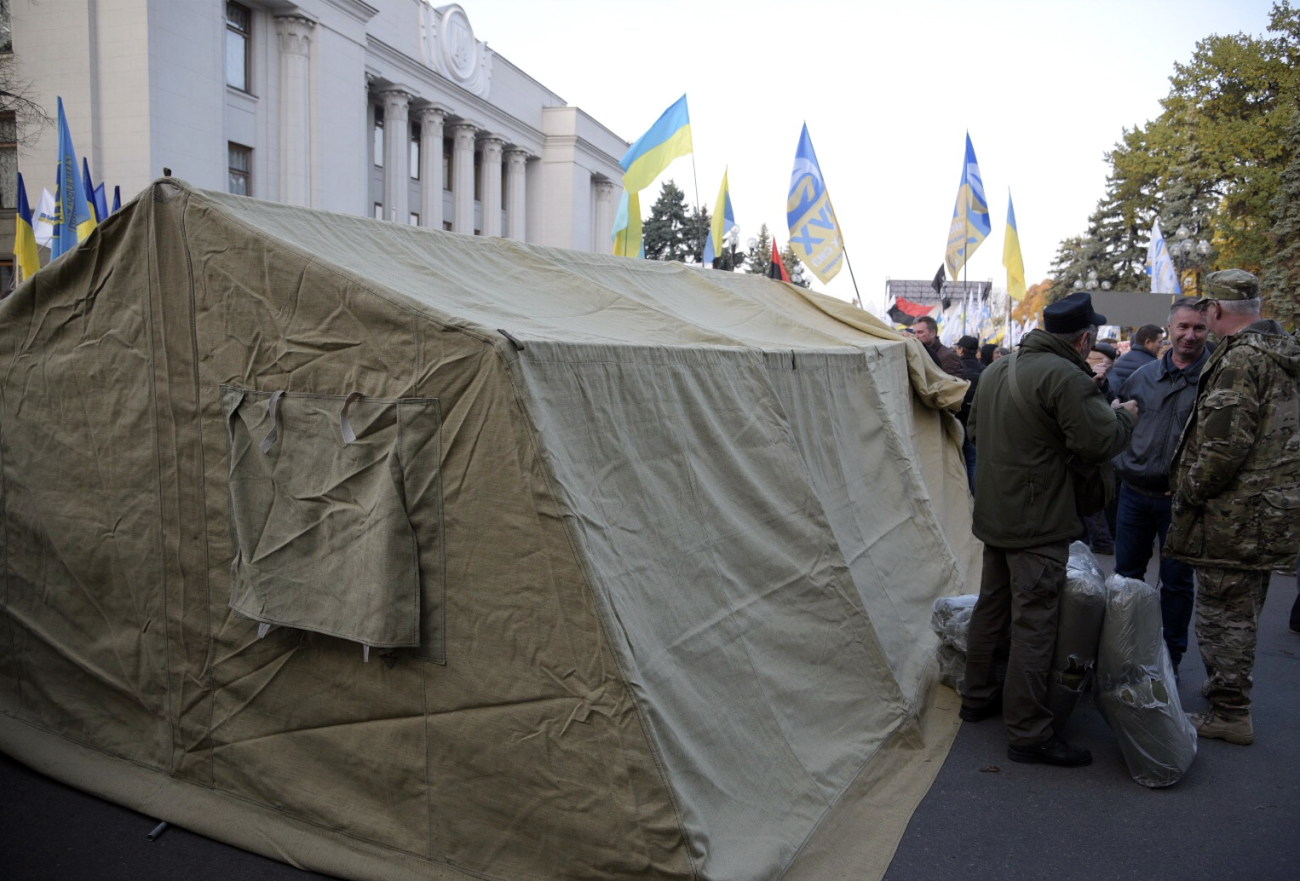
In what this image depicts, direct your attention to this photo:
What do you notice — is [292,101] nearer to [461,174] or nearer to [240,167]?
[240,167]

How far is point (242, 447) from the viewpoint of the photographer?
→ 134 inches

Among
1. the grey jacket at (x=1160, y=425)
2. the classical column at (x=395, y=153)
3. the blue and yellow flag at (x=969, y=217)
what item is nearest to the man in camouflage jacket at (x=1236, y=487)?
the grey jacket at (x=1160, y=425)

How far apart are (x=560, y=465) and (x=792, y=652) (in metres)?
1.42

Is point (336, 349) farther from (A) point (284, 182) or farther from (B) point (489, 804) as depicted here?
(A) point (284, 182)

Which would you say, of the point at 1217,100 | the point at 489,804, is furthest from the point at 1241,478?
the point at 1217,100

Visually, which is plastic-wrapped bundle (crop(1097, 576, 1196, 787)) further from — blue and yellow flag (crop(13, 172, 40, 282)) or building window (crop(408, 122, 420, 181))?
building window (crop(408, 122, 420, 181))

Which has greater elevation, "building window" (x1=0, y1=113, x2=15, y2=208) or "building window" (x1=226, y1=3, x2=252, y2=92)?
"building window" (x1=226, y1=3, x2=252, y2=92)

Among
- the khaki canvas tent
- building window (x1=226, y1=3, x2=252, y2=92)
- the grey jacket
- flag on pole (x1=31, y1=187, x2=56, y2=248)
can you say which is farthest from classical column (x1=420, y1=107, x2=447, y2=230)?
the khaki canvas tent

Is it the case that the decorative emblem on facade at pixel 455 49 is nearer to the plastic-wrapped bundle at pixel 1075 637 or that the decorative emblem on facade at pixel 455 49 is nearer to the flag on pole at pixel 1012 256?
the flag on pole at pixel 1012 256

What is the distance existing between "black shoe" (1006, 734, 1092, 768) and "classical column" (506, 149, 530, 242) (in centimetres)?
4249

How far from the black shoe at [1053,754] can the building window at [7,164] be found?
28559 mm

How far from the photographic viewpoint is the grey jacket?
5.27 metres

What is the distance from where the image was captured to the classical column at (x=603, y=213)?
5138 centimetres

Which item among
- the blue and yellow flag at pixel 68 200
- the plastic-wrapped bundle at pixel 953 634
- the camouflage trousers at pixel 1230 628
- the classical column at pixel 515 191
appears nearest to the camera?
the camouflage trousers at pixel 1230 628
